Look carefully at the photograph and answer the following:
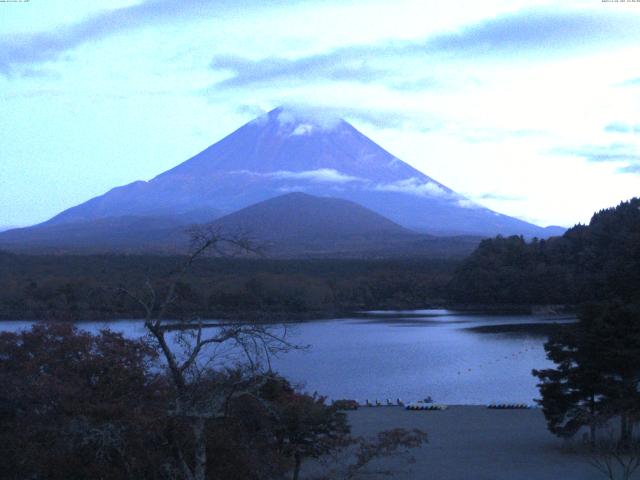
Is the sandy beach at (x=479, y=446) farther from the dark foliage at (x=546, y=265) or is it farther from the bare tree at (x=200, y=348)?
the dark foliage at (x=546, y=265)

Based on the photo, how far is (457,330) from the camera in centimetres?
Answer: 3541

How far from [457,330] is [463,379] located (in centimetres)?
1338

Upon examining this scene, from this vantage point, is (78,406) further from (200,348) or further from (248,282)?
(248,282)

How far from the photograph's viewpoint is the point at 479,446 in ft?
43.2

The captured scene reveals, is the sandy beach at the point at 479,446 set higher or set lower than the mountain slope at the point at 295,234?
lower

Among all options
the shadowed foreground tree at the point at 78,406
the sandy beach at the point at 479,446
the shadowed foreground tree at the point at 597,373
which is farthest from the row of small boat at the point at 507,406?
the shadowed foreground tree at the point at 78,406

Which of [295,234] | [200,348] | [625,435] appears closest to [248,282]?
[625,435]

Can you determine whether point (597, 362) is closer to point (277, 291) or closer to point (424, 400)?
point (424, 400)

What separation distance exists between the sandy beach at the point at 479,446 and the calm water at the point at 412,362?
7.24 ft

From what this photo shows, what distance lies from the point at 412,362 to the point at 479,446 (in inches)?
488

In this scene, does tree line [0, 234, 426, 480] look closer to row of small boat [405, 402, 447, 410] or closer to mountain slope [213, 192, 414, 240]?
row of small boat [405, 402, 447, 410]

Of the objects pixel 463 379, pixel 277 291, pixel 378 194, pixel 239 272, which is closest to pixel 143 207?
pixel 378 194

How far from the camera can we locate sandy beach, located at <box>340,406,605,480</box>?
11273 mm

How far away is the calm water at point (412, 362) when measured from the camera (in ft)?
66.3
